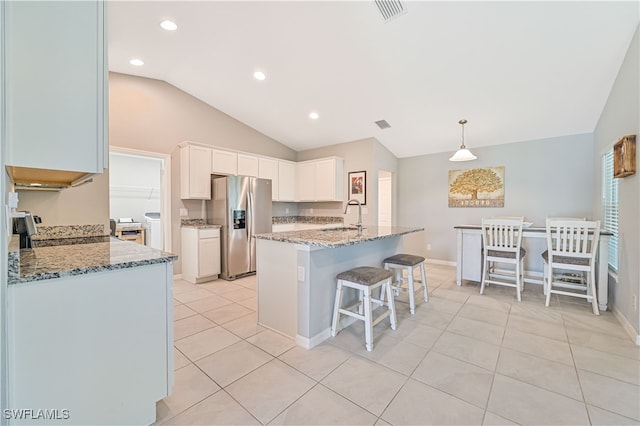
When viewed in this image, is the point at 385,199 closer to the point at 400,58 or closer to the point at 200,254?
the point at 400,58

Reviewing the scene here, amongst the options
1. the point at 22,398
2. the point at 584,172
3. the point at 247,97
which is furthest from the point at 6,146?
the point at 584,172

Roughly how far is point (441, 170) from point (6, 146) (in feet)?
18.6

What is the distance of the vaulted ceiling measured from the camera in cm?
255

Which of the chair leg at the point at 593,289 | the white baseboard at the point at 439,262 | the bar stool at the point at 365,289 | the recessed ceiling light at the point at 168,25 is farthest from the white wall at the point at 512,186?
the recessed ceiling light at the point at 168,25

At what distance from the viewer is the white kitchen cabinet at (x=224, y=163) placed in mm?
4570

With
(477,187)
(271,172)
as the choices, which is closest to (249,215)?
(271,172)

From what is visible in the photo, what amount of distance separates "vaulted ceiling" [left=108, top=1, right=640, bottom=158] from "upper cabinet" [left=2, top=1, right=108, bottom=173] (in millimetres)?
1836

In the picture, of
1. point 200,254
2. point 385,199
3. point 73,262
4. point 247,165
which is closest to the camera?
point 73,262

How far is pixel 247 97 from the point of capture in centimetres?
437

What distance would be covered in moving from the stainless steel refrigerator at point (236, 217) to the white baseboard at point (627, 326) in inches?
174

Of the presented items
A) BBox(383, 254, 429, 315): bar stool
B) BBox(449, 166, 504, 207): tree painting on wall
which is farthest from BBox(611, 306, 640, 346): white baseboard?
BBox(449, 166, 504, 207): tree painting on wall

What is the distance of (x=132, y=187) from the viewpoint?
6469 mm

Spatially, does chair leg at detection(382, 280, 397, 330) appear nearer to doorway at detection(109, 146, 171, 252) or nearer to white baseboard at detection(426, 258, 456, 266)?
white baseboard at detection(426, 258, 456, 266)

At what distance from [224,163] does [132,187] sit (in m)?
3.32
